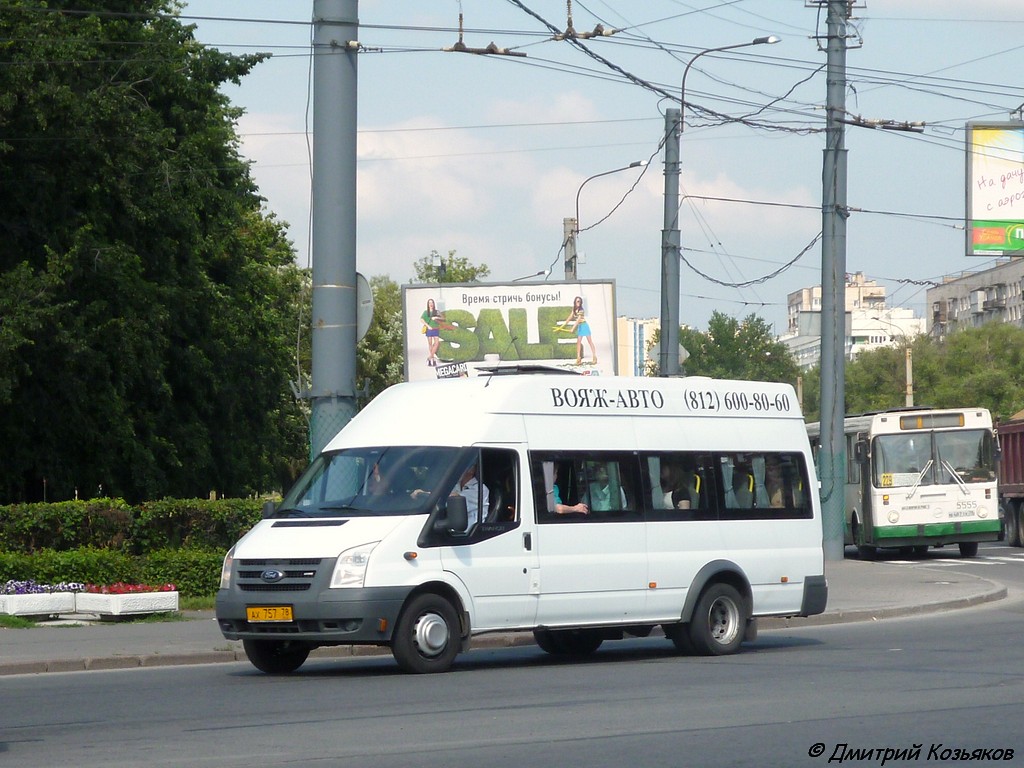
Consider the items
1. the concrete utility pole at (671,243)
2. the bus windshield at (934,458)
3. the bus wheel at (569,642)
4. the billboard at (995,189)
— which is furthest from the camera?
the billboard at (995,189)

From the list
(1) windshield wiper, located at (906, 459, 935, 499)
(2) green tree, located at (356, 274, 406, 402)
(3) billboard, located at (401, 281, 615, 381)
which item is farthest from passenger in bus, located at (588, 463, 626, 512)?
(2) green tree, located at (356, 274, 406, 402)

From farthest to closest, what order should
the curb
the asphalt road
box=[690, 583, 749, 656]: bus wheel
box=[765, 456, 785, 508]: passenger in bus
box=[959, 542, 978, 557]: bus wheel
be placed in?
box=[959, 542, 978, 557]: bus wheel → box=[765, 456, 785, 508]: passenger in bus → box=[690, 583, 749, 656]: bus wheel → the curb → the asphalt road

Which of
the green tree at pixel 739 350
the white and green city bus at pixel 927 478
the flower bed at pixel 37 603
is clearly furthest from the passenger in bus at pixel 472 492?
the green tree at pixel 739 350

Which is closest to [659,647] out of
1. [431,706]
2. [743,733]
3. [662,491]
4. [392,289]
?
[662,491]

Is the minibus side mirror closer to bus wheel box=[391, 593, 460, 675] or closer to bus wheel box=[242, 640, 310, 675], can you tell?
bus wheel box=[391, 593, 460, 675]

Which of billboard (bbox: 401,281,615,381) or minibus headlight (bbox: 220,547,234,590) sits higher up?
billboard (bbox: 401,281,615,381)

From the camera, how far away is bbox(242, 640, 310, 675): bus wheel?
1461 centimetres

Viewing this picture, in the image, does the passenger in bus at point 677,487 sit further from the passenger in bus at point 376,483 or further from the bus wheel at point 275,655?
the bus wheel at point 275,655

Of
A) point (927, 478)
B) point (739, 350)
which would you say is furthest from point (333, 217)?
point (739, 350)

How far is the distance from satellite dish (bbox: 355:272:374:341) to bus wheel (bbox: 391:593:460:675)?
5.47 metres

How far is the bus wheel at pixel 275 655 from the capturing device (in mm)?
14609

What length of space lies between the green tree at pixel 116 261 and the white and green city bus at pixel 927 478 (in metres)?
14.4

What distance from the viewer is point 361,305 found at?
19031 millimetres

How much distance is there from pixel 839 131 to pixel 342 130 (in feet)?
50.3
